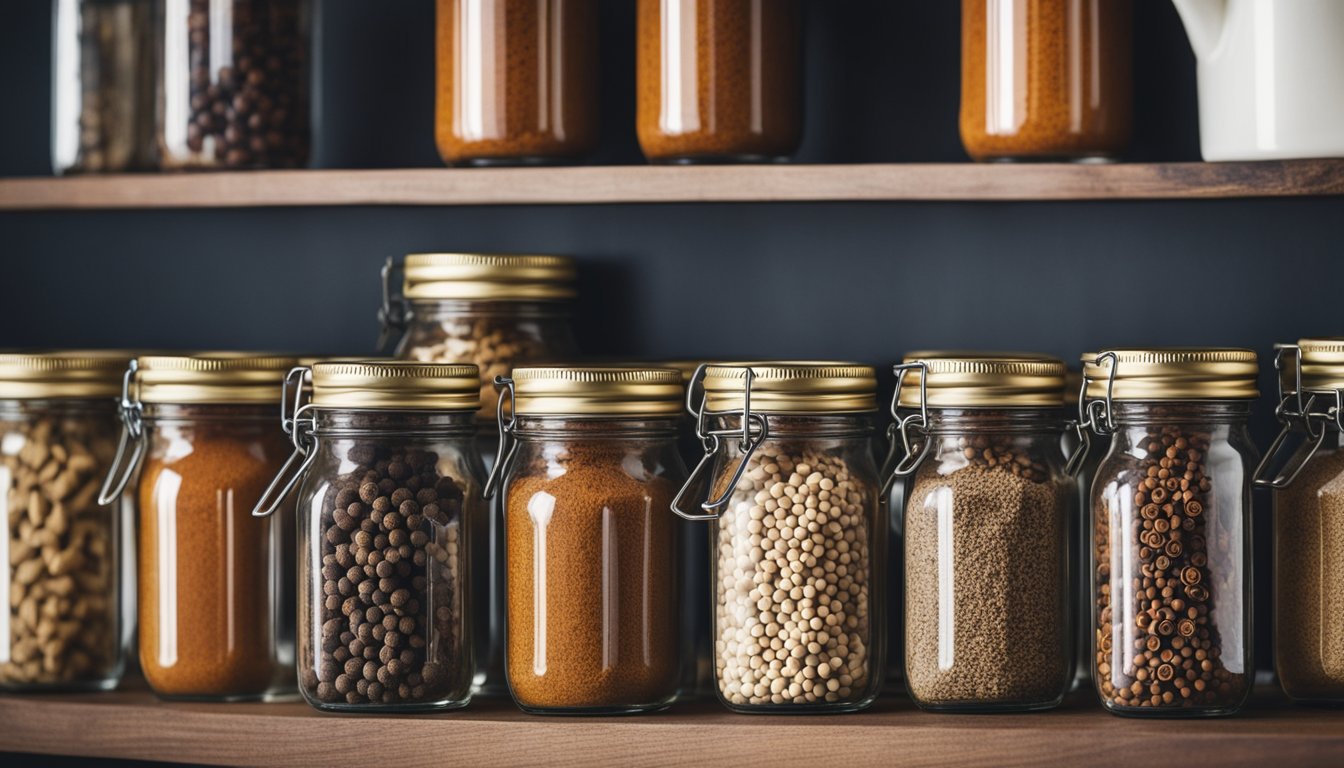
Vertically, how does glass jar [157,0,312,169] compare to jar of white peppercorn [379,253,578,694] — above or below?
Answer: above

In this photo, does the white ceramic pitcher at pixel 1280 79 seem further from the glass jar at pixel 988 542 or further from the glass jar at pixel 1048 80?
the glass jar at pixel 988 542

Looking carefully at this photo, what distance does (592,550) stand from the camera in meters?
1.11

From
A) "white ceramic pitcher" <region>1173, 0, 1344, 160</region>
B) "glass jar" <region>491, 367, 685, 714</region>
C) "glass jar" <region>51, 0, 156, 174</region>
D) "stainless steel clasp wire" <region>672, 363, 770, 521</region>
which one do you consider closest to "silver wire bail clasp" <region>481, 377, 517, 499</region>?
"glass jar" <region>491, 367, 685, 714</region>

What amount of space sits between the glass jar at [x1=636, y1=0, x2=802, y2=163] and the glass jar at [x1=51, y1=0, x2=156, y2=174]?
1.47 ft

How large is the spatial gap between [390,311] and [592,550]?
392 mm

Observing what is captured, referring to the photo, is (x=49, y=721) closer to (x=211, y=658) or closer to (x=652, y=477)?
(x=211, y=658)

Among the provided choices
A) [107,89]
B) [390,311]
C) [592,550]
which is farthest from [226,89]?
[592,550]

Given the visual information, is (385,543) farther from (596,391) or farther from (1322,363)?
(1322,363)

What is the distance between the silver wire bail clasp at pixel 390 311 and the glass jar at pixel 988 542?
49 centimetres

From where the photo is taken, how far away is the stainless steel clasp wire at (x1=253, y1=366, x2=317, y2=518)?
1170mm

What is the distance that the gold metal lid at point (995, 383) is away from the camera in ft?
3.68

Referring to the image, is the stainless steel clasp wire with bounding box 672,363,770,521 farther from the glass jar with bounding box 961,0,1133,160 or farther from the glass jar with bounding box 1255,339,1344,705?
the glass jar with bounding box 1255,339,1344,705

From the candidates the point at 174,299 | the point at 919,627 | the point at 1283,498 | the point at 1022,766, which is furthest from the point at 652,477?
the point at 174,299

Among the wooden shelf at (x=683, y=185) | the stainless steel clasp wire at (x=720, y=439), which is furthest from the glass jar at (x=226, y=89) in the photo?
the stainless steel clasp wire at (x=720, y=439)
